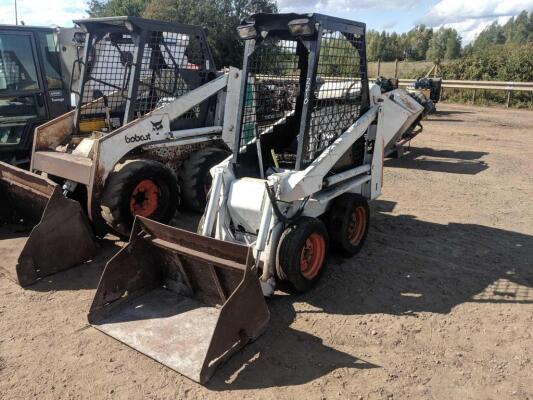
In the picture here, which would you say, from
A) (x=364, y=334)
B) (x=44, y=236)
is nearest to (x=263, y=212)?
(x=364, y=334)

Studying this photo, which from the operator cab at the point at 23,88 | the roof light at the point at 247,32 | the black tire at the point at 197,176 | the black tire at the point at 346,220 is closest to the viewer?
the roof light at the point at 247,32

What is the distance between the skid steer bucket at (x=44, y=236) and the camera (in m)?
4.41

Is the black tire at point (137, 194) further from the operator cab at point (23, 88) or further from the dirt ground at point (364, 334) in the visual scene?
the operator cab at point (23, 88)

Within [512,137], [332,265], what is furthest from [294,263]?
[512,137]

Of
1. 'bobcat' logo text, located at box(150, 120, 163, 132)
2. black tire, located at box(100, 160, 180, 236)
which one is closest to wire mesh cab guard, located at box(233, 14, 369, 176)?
black tire, located at box(100, 160, 180, 236)

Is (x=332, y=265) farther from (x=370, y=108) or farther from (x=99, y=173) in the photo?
(x=99, y=173)

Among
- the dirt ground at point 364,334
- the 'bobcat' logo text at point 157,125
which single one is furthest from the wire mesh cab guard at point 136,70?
the dirt ground at point 364,334

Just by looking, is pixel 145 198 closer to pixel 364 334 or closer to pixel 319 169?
pixel 319 169

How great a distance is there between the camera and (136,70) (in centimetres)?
555

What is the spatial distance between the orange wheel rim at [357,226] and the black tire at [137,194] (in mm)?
2175

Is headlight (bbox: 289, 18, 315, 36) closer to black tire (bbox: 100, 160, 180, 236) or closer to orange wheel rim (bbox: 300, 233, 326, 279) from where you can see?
orange wheel rim (bbox: 300, 233, 326, 279)

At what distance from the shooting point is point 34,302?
4137mm

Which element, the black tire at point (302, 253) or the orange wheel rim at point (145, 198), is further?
the orange wheel rim at point (145, 198)

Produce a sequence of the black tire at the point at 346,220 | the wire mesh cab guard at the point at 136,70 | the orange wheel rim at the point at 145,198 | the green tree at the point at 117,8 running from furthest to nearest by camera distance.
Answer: the green tree at the point at 117,8 < the wire mesh cab guard at the point at 136,70 < the orange wheel rim at the point at 145,198 < the black tire at the point at 346,220
